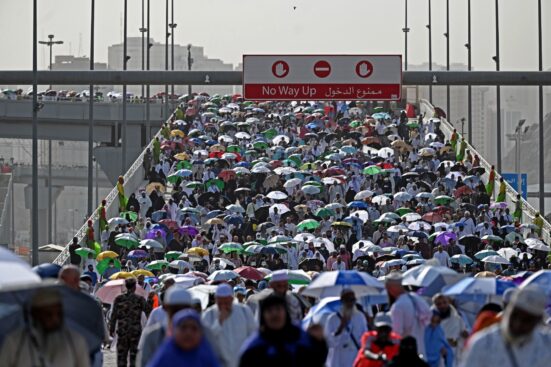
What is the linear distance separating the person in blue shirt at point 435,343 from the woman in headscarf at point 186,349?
6.01m

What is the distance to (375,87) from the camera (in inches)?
1785

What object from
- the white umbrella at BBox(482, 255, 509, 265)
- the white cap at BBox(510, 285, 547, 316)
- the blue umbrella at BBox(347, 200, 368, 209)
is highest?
the blue umbrella at BBox(347, 200, 368, 209)

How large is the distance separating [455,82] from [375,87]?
10.2 ft

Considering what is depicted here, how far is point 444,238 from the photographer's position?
3784 centimetres

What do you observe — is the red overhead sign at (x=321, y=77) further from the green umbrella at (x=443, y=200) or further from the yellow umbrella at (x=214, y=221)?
the yellow umbrella at (x=214, y=221)

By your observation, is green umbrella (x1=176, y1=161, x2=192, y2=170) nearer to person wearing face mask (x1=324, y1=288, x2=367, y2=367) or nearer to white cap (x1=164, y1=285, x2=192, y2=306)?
person wearing face mask (x1=324, y1=288, x2=367, y2=367)

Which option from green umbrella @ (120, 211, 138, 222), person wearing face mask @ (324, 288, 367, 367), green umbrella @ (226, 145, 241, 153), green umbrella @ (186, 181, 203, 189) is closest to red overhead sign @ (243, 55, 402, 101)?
green umbrella @ (186, 181, 203, 189)

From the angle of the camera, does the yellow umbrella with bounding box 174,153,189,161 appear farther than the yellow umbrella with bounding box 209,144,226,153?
No

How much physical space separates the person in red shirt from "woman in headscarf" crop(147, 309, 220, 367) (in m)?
4.03

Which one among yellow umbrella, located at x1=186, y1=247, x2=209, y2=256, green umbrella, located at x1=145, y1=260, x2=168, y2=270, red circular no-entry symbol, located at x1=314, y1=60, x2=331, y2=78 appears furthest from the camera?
red circular no-entry symbol, located at x1=314, y1=60, x2=331, y2=78

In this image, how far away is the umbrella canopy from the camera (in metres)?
18.2

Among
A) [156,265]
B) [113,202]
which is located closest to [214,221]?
[156,265]

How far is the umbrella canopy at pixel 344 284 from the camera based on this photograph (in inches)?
718

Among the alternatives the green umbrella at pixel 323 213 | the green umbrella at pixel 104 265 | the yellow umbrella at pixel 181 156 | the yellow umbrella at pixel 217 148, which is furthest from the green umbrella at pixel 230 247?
the yellow umbrella at pixel 217 148
